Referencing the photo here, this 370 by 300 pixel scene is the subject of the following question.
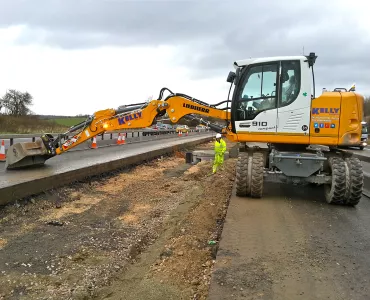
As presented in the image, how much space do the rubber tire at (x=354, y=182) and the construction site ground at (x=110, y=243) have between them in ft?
8.89

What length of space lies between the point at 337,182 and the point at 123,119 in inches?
218

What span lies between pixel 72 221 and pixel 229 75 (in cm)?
474

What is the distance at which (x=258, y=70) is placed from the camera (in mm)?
8430

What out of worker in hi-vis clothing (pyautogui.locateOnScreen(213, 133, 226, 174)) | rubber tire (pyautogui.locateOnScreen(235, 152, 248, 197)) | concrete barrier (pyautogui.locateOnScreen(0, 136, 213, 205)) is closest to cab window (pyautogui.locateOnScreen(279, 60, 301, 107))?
rubber tire (pyautogui.locateOnScreen(235, 152, 248, 197))

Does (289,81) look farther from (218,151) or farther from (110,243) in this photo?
(218,151)

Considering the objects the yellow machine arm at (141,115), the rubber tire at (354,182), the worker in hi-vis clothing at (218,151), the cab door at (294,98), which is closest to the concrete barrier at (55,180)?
the yellow machine arm at (141,115)

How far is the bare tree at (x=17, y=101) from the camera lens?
5466 centimetres

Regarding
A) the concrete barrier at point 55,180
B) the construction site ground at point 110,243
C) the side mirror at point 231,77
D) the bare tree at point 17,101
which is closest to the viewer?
the construction site ground at point 110,243

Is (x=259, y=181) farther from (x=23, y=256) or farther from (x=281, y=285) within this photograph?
(x=23, y=256)

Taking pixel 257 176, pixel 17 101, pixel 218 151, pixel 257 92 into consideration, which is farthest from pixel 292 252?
pixel 17 101

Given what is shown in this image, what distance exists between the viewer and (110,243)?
596cm

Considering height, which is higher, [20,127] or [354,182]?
[20,127]

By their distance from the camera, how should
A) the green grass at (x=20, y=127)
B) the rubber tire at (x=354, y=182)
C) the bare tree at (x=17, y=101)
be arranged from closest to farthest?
1. the rubber tire at (x=354, y=182)
2. the green grass at (x=20, y=127)
3. the bare tree at (x=17, y=101)

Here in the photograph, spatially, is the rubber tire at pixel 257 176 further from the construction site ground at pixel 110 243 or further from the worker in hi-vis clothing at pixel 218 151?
the worker in hi-vis clothing at pixel 218 151
